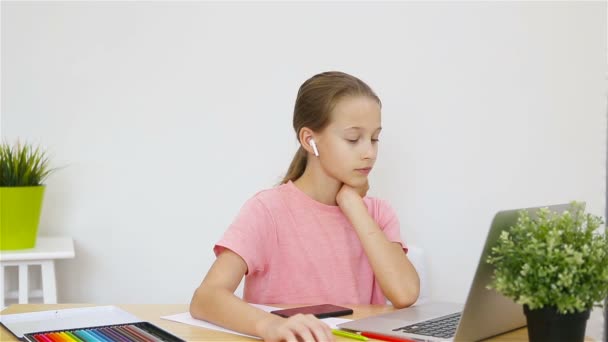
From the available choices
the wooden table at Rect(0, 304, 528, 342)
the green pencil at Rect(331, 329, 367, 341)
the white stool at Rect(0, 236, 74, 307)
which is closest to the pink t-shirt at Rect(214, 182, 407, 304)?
the wooden table at Rect(0, 304, 528, 342)

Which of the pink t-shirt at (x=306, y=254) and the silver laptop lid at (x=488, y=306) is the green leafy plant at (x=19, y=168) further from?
the silver laptop lid at (x=488, y=306)

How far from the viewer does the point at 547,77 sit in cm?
241

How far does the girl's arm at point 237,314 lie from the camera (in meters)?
1.02

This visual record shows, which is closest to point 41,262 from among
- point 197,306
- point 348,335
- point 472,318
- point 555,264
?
point 197,306

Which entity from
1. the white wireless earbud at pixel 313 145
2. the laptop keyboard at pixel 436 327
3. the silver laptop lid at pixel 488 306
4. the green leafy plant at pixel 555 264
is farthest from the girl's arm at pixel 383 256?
the green leafy plant at pixel 555 264

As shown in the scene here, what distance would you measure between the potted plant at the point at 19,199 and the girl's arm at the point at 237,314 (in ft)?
2.82

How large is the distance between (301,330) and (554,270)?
0.35 metres

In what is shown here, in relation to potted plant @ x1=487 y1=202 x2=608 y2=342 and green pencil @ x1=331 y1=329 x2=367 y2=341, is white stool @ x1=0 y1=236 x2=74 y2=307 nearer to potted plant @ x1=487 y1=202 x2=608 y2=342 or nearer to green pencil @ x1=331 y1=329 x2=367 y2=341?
green pencil @ x1=331 y1=329 x2=367 y2=341

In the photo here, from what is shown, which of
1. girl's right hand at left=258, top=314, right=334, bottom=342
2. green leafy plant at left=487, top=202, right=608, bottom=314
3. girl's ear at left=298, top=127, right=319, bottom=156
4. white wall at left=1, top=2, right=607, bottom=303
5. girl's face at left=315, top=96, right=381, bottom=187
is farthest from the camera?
white wall at left=1, top=2, right=607, bottom=303

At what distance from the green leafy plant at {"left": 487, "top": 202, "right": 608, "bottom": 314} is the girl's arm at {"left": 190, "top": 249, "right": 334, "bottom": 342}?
273 millimetres

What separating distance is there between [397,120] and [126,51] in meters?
0.90

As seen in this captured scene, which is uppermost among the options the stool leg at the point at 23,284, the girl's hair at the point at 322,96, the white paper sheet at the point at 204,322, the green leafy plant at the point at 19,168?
the girl's hair at the point at 322,96

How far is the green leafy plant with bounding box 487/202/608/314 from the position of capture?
0.87m

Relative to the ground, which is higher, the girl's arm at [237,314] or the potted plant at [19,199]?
the potted plant at [19,199]
